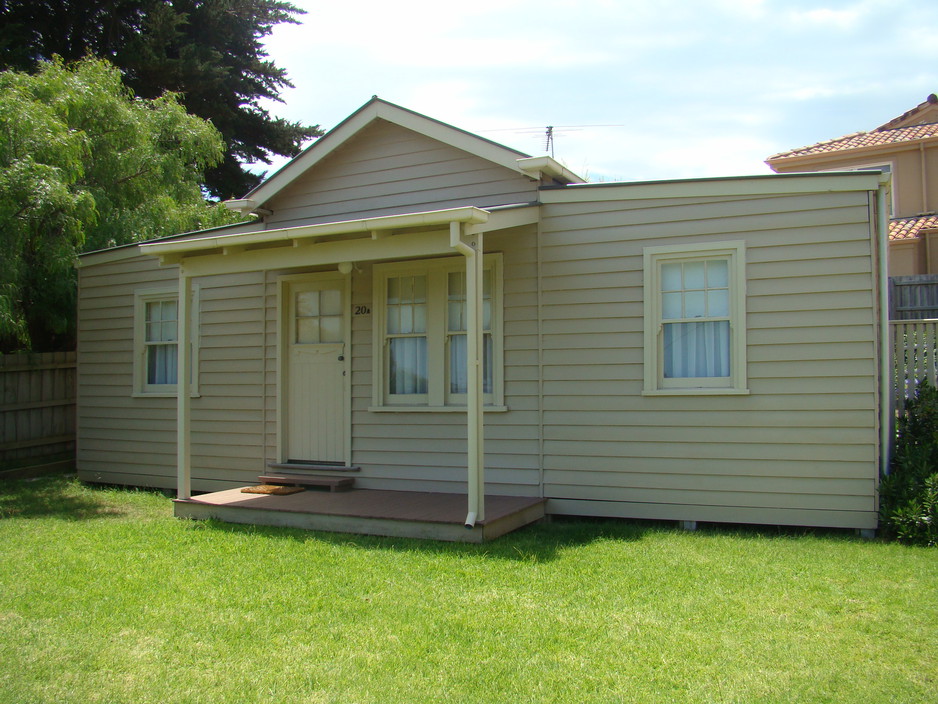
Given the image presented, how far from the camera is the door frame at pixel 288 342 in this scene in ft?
28.6

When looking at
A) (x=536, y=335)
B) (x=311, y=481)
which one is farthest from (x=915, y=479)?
(x=311, y=481)

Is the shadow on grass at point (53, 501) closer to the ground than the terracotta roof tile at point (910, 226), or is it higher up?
closer to the ground

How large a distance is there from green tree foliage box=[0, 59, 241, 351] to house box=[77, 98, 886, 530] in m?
1.60

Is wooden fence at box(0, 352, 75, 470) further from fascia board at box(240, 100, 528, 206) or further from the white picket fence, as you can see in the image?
the white picket fence

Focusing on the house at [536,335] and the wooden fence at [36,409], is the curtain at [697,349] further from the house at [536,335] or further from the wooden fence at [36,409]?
the wooden fence at [36,409]

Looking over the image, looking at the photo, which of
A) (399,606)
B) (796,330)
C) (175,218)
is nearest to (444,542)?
(399,606)

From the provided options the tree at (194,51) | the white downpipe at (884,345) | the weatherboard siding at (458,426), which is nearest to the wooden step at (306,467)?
the weatherboard siding at (458,426)

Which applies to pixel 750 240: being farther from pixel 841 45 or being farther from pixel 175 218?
pixel 175 218

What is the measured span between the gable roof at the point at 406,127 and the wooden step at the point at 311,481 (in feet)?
10.5

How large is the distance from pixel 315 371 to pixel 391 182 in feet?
7.52

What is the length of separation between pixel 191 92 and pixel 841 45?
49.7ft

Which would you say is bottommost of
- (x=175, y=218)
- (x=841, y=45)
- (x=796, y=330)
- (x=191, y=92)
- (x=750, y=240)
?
(x=796, y=330)

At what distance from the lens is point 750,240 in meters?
Answer: 6.95

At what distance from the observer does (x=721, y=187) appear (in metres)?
7.01
